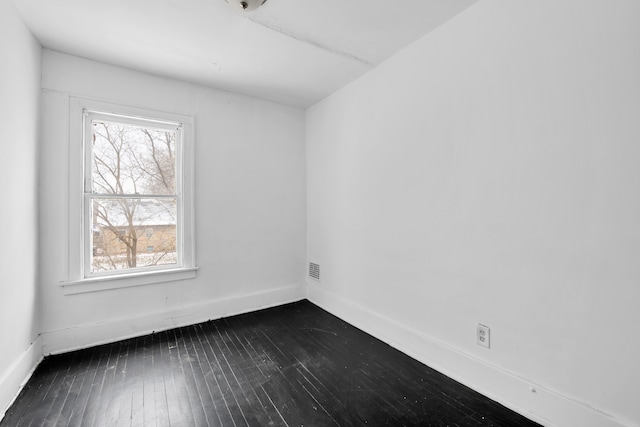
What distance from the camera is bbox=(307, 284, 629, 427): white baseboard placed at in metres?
1.49

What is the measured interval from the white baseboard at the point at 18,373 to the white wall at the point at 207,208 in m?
0.15

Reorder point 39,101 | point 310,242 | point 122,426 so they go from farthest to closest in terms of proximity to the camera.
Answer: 1. point 310,242
2. point 39,101
3. point 122,426

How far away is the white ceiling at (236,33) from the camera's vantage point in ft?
6.22

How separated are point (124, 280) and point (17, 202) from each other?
1.01 meters

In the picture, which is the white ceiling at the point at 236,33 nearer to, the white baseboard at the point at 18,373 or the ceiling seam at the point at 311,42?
the ceiling seam at the point at 311,42

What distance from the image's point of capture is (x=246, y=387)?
1950 mm

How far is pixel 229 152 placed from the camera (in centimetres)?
321

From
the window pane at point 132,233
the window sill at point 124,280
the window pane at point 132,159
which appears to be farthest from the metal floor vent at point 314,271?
the window pane at point 132,159

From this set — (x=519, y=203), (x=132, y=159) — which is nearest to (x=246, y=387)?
(x=519, y=203)

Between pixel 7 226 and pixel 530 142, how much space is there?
10.4ft

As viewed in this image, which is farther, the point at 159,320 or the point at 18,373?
the point at 159,320

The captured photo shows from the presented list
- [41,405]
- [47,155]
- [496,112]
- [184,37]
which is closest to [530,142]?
[496,112]

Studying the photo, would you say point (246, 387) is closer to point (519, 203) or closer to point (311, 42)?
point (519, 203)

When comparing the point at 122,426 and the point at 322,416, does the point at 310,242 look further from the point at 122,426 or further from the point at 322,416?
the point at 122,426
